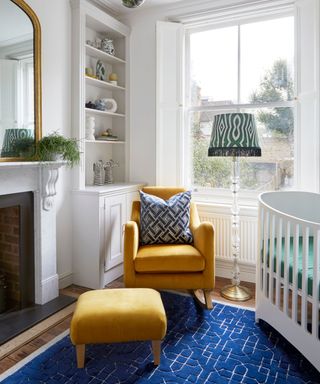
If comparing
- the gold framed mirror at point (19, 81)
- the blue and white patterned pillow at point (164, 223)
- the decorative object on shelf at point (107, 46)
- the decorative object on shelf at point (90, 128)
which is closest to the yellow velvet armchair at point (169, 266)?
the blue and white patterned pillow at point (164, 223)

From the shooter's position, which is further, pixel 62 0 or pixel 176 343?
pixel 62 0

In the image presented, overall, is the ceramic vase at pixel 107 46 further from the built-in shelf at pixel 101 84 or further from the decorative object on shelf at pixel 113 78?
the built-in shelf at pixel 101 84

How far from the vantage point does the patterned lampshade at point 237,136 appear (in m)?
2.63

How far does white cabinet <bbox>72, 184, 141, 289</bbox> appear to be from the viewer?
9.68 feet

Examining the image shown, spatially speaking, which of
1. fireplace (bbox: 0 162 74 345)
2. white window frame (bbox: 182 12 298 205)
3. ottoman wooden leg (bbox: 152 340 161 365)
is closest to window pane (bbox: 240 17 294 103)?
white window frame (bbox: 182 12 298 205)

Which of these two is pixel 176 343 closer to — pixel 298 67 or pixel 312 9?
pixel 298 67

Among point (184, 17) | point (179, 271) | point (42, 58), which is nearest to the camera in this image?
point (179, 271)

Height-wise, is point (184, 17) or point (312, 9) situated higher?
point (184, 17)

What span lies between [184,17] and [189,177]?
65.0 inches

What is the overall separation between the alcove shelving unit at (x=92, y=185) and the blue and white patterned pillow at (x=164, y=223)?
409mm

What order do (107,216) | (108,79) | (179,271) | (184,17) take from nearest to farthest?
(179,271) → (107,216) → (184,17) → (108,79)

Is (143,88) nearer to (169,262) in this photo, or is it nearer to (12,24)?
(12,24)

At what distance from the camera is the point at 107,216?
3.02 m

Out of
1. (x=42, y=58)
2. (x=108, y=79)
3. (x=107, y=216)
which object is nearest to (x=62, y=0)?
(x=42, y=58)
